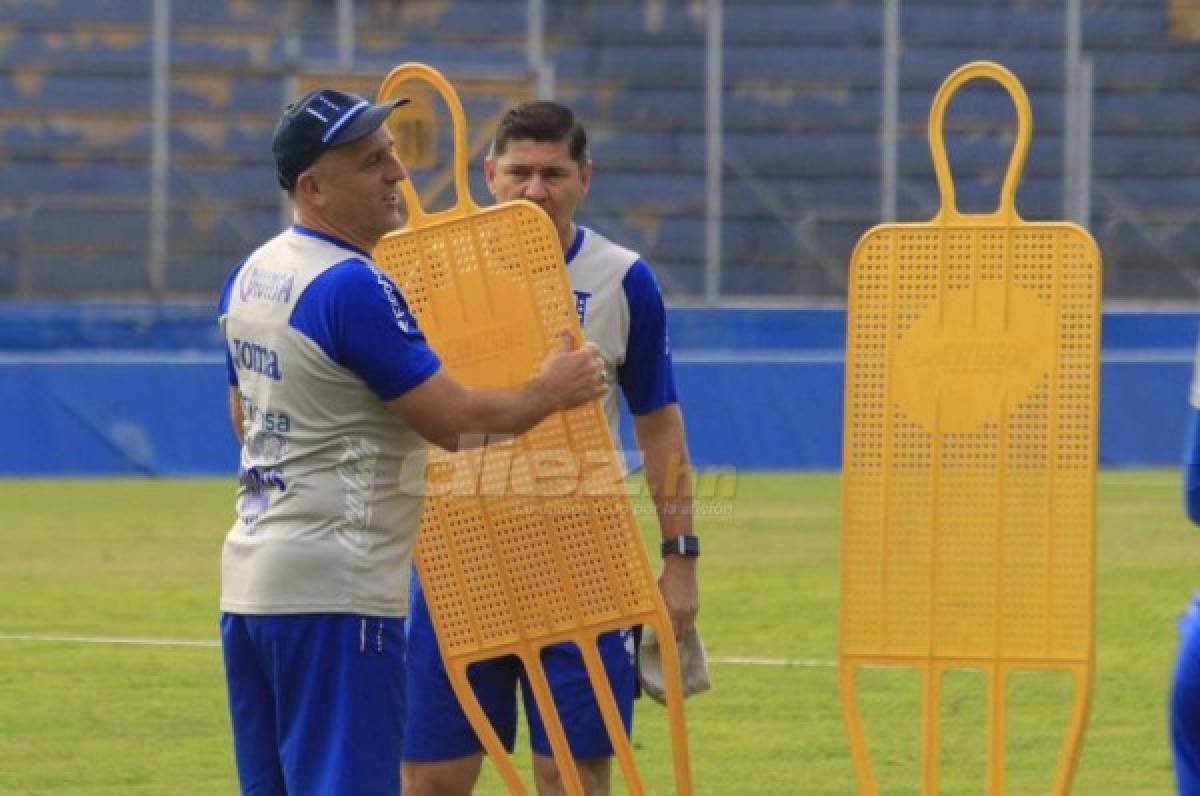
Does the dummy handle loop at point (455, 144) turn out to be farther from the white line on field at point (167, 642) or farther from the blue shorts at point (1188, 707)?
the white line on field at point (167, 642)

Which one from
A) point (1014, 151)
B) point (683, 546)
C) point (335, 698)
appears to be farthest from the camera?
point (683, 546)

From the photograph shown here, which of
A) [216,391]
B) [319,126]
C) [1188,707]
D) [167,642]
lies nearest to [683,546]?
[319,126]

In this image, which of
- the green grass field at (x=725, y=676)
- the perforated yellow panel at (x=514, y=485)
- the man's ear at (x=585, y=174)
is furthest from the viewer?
the green grass field at (x=725, y=676)

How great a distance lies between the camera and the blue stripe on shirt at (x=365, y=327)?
5008 mm

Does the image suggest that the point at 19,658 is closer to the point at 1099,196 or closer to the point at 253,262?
the point at 253,262

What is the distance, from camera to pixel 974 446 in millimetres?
6090

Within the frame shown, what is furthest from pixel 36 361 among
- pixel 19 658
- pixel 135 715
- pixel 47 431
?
pixel 135 715

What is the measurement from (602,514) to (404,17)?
71.6 feet

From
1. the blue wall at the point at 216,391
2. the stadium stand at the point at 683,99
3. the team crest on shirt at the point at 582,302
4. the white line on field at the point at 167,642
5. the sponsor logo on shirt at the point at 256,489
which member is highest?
the team crest on shirt at the point at 582,302

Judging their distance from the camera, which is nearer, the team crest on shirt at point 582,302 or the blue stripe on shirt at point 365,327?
the blue stripe on shirt at point 365,327

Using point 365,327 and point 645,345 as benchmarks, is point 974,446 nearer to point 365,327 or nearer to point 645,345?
point 645,345

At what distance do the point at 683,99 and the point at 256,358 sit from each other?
72.5ft

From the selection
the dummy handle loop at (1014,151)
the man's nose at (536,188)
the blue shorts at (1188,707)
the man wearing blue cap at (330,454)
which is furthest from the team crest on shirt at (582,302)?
the blue shorts at (1188,707)

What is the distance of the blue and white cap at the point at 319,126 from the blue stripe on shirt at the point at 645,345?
53.7 inches
